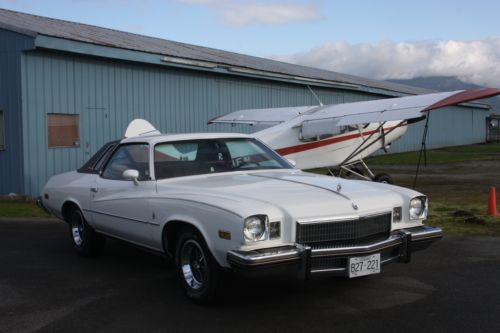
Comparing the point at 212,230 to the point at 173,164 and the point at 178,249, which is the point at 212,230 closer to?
the point at 178,249

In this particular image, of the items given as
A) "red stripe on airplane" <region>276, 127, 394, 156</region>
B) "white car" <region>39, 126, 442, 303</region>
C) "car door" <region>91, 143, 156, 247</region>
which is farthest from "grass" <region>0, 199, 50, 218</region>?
"red stripe on airplane" <region>276, 127, 394, 156</region>

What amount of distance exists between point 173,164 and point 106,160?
1.32 m

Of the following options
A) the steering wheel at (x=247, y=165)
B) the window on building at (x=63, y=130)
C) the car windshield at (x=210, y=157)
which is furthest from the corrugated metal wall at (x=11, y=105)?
the steering wheel at (x=247, y=165)

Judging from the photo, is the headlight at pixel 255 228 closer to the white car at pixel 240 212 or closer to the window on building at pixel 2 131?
the white car at pixel 240 212

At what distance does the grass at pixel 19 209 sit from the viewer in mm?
10970

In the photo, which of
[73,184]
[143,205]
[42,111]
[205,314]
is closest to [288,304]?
[205,314]

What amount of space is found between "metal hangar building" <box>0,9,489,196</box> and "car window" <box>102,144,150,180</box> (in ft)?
24.7

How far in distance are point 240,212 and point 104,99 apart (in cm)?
1131

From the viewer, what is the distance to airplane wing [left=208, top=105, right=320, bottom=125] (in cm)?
1612

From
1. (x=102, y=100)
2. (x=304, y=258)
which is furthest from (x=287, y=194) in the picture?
(x=102, y=100)

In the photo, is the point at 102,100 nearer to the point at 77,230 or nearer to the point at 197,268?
the point at 77,230

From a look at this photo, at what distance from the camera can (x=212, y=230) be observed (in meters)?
4.59

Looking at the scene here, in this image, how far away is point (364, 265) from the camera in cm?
458

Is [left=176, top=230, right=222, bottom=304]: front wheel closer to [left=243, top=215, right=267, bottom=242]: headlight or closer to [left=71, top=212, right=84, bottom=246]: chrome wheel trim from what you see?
[left=243, top=215, right=267, bottom=242]: headlight
